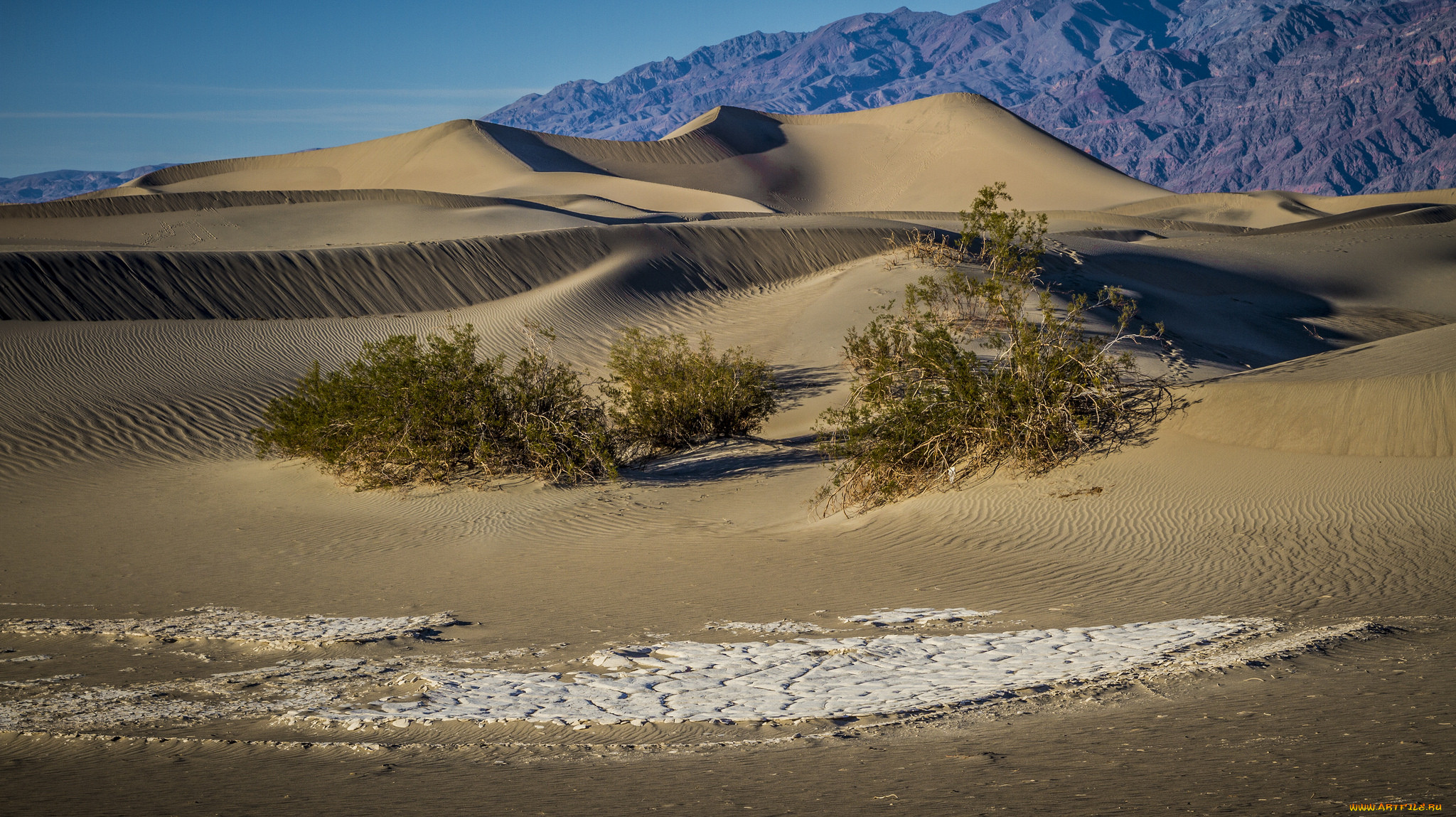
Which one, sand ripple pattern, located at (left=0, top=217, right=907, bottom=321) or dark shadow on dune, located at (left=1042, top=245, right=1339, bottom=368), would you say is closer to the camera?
sand ripple pattern, located at (left=0, top=217, right=907, bottom=321)

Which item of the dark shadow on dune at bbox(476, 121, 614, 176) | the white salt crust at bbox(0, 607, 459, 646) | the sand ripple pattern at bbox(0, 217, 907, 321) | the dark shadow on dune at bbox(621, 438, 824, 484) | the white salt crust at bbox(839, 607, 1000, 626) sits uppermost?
the dark shadow on dune at bbox(476, 121, 614, 176)

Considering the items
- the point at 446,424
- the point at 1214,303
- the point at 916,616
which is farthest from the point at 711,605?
the point at 1214,303

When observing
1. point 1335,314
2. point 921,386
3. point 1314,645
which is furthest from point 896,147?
point 1314,645

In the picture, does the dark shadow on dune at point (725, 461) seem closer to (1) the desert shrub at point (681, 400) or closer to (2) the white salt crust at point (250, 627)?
(1) the desert shrub at point (681, 400)

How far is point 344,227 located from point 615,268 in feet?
59.1

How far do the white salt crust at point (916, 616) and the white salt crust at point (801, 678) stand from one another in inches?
13.9

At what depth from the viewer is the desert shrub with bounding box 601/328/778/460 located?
1306cm

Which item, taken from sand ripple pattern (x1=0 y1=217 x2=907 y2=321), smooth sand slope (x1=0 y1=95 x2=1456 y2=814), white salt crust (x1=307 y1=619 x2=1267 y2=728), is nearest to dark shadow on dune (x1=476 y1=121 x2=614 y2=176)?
sand ripple pattern (x1=0 y1=217 x2=907 y2=321)

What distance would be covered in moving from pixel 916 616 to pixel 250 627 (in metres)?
4.21

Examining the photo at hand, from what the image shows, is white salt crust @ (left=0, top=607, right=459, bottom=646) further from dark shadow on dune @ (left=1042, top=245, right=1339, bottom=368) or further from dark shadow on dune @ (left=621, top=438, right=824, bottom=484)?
dark shadow on dune @ (left=1042, top=245, right=1339, bottom=368)

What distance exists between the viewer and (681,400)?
1312cm

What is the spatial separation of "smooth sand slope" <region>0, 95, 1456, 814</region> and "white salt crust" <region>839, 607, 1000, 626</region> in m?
0.07

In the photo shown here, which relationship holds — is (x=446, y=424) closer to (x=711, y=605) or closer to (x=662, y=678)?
(x=711, y=605)

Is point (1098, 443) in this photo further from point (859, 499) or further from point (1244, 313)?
point (1244, 313)
